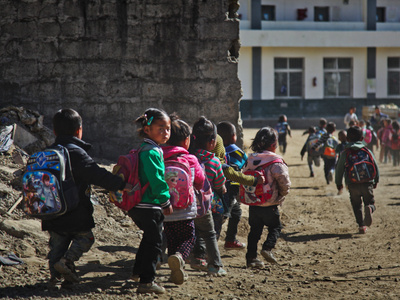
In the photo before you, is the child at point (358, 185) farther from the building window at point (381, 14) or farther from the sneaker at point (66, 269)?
the building window at point (381, 14)

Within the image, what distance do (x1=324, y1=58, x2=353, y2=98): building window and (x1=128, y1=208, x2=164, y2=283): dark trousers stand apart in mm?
27875

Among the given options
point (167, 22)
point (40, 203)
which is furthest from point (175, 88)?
point (40, 203)

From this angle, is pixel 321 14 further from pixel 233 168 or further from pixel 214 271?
pixel 214 271

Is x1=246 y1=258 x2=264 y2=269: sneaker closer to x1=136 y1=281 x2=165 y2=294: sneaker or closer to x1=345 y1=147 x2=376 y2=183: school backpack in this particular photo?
x1=136 y1=281 x2=165 y2=294: sneaker

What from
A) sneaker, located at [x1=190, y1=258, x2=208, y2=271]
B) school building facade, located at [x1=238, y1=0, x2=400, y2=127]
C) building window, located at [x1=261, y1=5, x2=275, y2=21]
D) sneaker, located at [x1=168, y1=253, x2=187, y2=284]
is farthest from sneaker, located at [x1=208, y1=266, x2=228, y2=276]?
building window, located at [x1=261, y1=5, x2=275, y2=21]

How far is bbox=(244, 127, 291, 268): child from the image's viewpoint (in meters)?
5.55

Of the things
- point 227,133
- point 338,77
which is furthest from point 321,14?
point 227,133

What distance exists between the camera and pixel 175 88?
7.84 meters

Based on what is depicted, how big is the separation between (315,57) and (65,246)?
27.9 meters

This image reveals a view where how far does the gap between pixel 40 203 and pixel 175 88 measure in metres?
4.07

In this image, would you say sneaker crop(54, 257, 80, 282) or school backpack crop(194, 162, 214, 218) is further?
school backpack crop(194, 162, 214, 218)

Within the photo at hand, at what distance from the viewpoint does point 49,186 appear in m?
4.05

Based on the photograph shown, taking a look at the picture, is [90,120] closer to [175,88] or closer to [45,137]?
[45,137]

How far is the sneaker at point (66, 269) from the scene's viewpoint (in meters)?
4.10
